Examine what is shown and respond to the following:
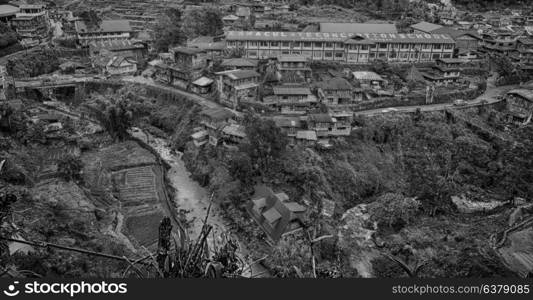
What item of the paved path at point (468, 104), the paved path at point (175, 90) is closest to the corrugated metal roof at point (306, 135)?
the paved path at point (468, 104)

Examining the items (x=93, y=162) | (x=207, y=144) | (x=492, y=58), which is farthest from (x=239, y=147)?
(x=492, y=58)

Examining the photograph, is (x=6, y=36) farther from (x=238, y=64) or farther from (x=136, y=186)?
(x=136, y=186)

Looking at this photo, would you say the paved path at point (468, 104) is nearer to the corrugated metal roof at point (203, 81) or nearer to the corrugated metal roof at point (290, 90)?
the corrugated metal roof at point (290, 90)

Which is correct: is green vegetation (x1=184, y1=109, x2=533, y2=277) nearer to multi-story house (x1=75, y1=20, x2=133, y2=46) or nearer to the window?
the window

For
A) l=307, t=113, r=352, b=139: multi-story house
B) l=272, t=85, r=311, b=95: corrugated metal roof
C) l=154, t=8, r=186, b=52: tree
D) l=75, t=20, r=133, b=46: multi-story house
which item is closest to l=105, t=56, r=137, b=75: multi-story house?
l=154, t=8, r=186, b=52: tree

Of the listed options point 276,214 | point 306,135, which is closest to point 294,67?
point 306,135

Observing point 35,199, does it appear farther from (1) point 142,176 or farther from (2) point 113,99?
(2) point 113,99
